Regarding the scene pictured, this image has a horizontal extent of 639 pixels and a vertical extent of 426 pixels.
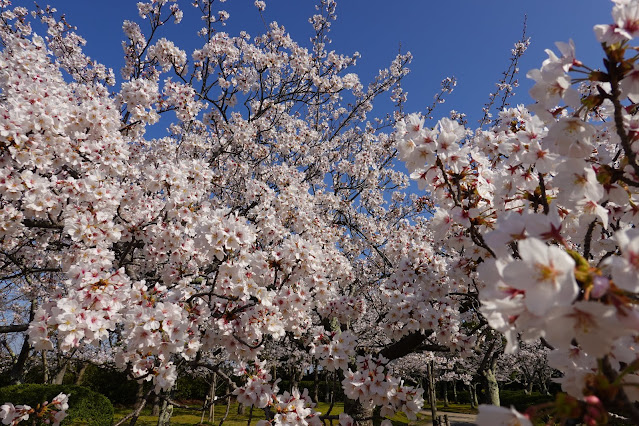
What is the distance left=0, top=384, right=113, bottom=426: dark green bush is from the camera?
26.8 ft

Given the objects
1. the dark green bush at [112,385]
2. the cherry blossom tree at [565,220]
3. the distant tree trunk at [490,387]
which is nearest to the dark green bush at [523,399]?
the distant tree trunk at [490,387]

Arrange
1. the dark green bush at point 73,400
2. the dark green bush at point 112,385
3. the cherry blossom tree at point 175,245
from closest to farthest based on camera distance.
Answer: the cherry blossom tree at point 175,245 → the dark green bush at point 73,400 → the dark green bush at point 112,385

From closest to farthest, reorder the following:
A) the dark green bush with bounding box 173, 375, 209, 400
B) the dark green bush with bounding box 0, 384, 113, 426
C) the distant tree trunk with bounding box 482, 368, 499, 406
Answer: the distant tree trunk with bounding box 482, 368, 499, 406 → the dark green bush with bounding box 0, 384, 113, 426 → the dark green bush with bounding box 173, 375, 209, 400

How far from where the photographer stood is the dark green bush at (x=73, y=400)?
8.16 meters

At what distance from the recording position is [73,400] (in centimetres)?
834

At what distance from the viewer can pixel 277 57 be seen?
8.39 metres

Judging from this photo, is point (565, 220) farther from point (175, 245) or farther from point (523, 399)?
point (523, 399)

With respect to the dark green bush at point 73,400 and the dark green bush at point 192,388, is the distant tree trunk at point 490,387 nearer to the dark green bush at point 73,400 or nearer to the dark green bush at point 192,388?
the dark green bush at point 73,400

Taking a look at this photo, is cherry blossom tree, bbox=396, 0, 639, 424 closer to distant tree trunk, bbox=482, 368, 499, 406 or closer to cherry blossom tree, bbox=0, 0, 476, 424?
cherry blossom tree, bbox=0, 0, 476, 424

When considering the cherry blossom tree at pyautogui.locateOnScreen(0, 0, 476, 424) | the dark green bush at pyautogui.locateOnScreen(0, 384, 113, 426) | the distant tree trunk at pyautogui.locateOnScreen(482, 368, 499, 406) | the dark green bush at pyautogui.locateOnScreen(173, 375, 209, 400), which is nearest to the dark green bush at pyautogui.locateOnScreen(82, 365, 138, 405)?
the dark green bush at pyautogui.locateOnScreen(173, 375, 209, 400)

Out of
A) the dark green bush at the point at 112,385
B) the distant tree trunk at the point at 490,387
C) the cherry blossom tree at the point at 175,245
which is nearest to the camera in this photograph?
the cherry blossom tree at the point at 175,245

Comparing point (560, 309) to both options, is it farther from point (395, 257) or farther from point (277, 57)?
point (277, 57)

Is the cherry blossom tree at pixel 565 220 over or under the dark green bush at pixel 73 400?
over

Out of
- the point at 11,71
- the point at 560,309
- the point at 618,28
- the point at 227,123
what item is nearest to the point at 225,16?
the point at 227,123
